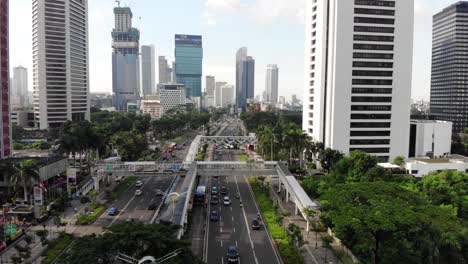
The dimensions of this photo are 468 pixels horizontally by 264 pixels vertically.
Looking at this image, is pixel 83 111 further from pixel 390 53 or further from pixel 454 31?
pixel 454 31

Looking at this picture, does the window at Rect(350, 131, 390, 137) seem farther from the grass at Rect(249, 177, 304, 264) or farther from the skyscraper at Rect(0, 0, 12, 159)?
the skyscraper at Rect(0, 0, 12, 159)

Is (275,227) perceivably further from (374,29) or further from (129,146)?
(374,29)

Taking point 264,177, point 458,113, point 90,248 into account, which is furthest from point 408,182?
point 458,113

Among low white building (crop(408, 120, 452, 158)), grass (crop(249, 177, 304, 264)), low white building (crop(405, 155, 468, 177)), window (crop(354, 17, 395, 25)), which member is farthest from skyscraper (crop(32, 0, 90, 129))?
low white building (crop(405, 155, 468, 177))

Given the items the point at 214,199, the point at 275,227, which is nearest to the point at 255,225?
the point at 275,227

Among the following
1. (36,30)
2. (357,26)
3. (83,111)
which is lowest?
(83,111)
